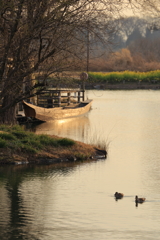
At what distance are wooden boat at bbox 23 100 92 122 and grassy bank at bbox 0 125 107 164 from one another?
10.1 metres

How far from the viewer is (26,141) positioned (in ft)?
61.4

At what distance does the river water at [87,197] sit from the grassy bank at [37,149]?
59 cm

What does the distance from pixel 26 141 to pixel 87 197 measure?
5230 mm

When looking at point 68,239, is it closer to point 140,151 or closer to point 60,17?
point 60,17

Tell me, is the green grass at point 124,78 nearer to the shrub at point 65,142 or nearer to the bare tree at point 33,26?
the shrub at point 65,142

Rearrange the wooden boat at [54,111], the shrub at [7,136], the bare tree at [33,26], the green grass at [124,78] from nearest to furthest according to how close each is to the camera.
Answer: the bare tree at [33,26] → the shrub at [7,136] → the wooden boat at [54,111] → the green grass at [124,78]

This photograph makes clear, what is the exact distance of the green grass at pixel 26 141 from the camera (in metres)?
18.1

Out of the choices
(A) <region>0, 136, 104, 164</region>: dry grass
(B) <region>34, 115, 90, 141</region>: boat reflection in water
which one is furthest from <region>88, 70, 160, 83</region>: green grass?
(A) <region>0, 136, 104, 164</region>: dry grass

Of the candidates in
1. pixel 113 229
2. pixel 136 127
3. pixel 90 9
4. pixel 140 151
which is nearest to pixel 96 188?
pixel 113 229

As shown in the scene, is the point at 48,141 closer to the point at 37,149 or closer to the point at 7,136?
the point at 37,149

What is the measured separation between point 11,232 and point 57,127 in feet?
60.0

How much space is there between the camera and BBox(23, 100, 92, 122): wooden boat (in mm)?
30109

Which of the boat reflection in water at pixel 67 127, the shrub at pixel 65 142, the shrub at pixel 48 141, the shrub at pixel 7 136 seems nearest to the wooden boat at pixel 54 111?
the boat reflection in water at pixel 67 127

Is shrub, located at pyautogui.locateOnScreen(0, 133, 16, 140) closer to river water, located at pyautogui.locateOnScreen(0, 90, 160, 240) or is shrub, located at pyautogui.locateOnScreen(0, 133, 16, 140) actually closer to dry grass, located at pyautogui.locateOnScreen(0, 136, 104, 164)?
dry grass, located at pyautogui.locateOnScreen(0, 136, 104, 164)
